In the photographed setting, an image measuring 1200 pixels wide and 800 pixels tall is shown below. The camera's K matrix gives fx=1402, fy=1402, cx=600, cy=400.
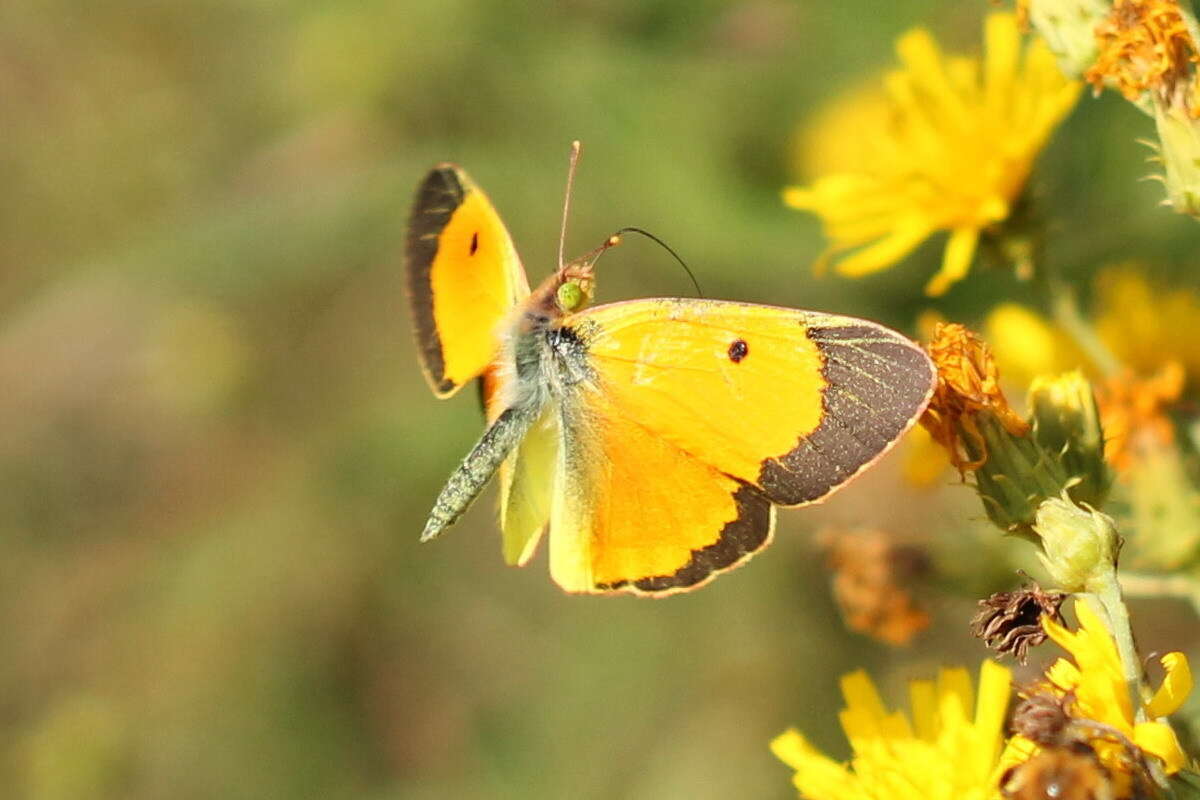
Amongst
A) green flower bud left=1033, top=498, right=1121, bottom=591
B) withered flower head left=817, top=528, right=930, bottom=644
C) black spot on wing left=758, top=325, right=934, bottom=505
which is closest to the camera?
green flower bud left=1033, top=498, right=1121, bottom=591

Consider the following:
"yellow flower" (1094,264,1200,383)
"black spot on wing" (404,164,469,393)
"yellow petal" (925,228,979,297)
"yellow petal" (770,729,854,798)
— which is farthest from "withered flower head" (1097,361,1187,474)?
"black spot on wing" (404,164,469,393)

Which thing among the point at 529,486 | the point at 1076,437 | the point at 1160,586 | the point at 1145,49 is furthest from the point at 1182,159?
the point at 529,486

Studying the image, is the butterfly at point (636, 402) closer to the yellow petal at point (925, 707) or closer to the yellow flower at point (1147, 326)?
the yellow petal at point (925, 707)

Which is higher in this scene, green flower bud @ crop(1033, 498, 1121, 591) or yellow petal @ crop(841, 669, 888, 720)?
green flower bud @ crop(1033, 498, 1121, 591)

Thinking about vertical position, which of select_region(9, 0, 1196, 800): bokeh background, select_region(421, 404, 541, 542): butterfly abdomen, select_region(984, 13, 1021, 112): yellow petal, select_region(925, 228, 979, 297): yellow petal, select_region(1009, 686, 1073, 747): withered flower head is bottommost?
select_region(9, 0, 1196, 800): bokeh background

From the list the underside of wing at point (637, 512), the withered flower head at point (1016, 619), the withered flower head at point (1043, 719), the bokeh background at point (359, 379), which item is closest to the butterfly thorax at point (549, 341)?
the underside of wing at point (637, 512)

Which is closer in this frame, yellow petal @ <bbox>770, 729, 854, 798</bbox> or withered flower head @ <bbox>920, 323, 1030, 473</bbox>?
yellow petal @ <bbox>770, 729, 854, 798</bbox>

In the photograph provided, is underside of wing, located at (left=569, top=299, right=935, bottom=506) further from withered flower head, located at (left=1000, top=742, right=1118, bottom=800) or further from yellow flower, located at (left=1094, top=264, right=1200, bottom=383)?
yellow flower, located at (left=1094, top=264, right=1200, bottom=383)

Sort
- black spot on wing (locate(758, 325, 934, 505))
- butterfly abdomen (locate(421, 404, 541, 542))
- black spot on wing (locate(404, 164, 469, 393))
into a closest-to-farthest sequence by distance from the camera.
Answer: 1. black spot on wing (locate(758, 325, 934, 505))
2. butterfly abdomen (locate(421, 404, 541, 542))
3. black spot on wing (locate(404, 164, 469, 393))
